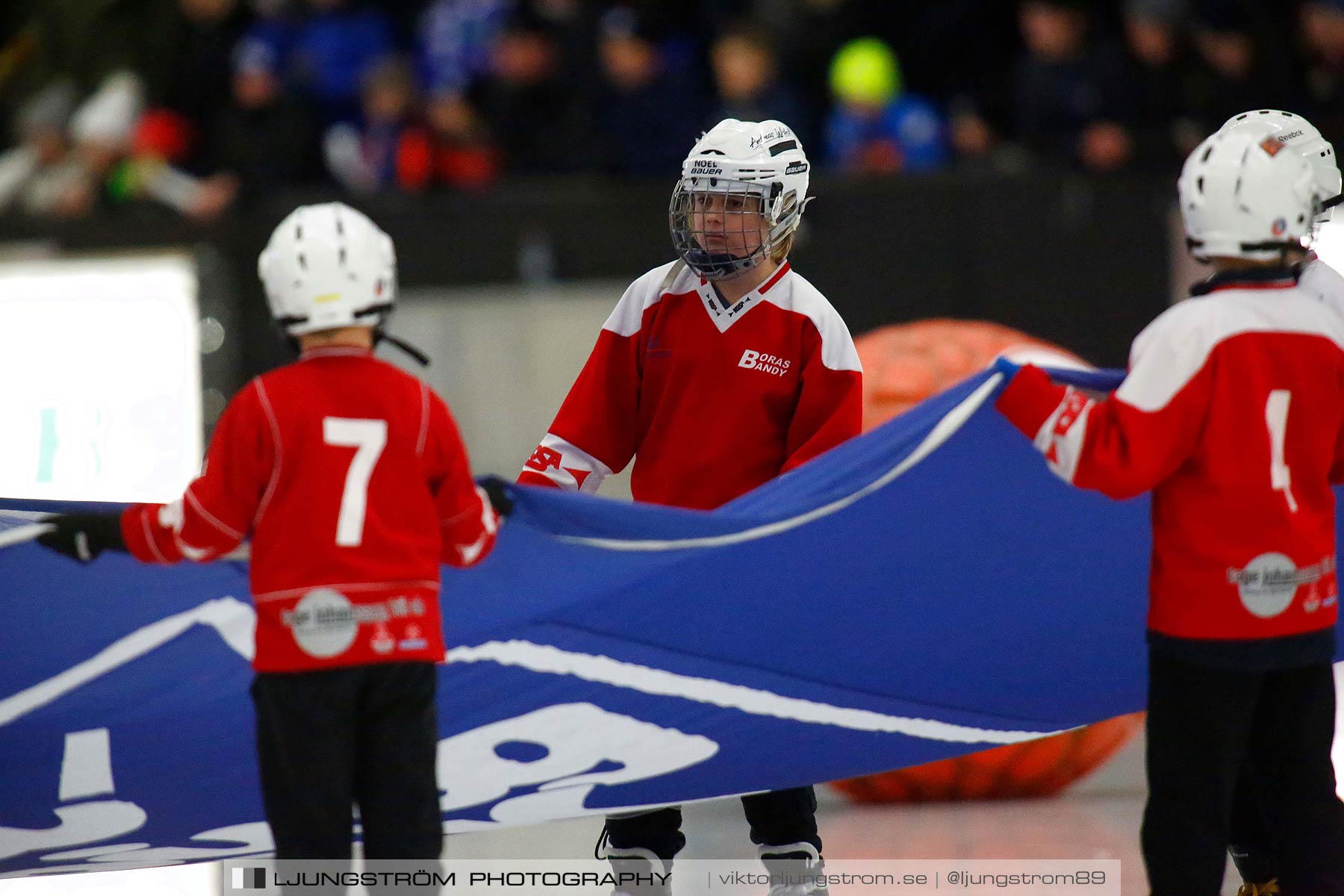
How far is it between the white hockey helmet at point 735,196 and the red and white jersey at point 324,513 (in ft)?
3.25

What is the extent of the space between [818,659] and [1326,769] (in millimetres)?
1070

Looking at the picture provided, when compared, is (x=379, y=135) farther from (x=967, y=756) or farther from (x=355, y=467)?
(x=355, y=467)

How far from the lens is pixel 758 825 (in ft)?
13.1

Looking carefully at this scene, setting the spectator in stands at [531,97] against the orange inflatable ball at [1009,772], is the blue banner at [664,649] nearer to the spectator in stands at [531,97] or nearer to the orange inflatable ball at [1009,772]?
the orange inflatable ball at [1009,772]

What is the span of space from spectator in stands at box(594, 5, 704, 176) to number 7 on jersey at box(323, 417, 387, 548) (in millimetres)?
6423

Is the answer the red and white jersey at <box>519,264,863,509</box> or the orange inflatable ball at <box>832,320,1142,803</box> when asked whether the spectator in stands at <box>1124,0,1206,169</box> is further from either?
the red and white jersey at <box>519,264,863,509</box>

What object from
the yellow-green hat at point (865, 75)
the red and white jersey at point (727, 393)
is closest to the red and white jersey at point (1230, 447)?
the red and white jersey at point (727, 393)

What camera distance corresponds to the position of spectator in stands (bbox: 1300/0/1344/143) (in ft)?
28.2

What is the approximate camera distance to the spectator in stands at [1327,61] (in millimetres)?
8586

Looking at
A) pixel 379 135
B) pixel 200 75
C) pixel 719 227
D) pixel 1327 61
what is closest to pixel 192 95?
pixel 200 75

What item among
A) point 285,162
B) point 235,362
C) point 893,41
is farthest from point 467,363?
point 893,41

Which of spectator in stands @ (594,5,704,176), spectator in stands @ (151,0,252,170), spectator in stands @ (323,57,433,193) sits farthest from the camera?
spectator in stands @ (151,0,252,170)

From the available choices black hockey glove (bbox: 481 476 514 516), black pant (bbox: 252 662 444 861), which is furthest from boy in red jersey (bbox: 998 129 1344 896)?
black pant (bbox: 252 662 444 861)

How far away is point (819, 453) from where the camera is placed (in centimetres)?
380
